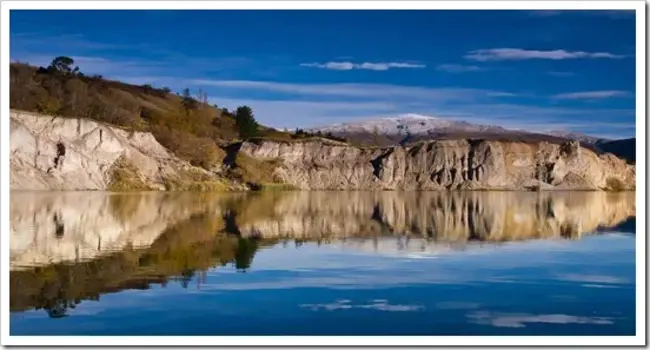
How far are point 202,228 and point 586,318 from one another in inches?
537

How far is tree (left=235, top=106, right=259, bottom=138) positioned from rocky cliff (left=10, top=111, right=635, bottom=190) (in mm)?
9193

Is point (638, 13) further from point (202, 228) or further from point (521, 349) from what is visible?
point (202, 228)

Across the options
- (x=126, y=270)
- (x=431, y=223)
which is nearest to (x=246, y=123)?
(x=431, y=223)

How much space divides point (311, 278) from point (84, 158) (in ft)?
132

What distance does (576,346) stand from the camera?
31.1 feet

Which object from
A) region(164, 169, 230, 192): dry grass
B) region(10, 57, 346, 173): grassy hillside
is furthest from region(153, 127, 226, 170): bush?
region(164, 169, 230, 192): dry grass

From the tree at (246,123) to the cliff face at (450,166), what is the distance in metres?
9.55

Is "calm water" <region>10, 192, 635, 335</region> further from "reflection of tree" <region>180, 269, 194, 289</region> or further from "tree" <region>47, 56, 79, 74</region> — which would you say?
"tree" <region>47, 56, 79, 74</region>

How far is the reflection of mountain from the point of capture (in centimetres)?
1298

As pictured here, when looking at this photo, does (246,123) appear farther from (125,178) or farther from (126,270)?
(126,270)

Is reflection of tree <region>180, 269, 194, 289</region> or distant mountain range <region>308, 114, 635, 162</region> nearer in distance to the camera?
reflection of tree <region>180, 269, 194, 289</region>

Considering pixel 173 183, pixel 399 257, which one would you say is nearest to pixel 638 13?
pixel 399 257

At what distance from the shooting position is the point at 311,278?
1377 cm

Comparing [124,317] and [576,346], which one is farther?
[124,317]
